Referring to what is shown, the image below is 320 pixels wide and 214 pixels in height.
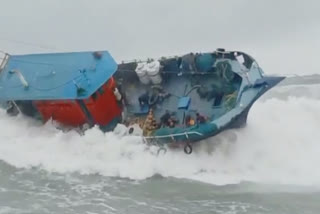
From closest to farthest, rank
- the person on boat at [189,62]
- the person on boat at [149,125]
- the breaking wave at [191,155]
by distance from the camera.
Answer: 1. the breaking wave at [191,155]
2. the person on boat at [149,125]
3. the person on boat at [189,62]

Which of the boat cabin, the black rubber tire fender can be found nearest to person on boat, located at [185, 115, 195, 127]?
the black rubber tire fender

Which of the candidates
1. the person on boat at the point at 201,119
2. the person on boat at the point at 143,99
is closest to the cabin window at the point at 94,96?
the person on boat at the point at 143,99

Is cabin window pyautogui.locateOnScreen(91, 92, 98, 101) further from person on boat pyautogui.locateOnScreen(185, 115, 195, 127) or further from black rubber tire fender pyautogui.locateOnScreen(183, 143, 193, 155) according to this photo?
black rubber tire fender pyautogui.locateOnScreen(183, 143, 193, 155)

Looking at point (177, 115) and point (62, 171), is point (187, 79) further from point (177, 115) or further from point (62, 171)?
point (62, 171)

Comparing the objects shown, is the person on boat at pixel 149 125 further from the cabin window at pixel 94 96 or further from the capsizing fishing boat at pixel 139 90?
the cabin window at pixel 94 96

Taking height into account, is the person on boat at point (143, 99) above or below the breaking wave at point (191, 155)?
above

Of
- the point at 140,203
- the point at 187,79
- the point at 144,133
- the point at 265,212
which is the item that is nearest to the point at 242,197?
the point at 265,212
